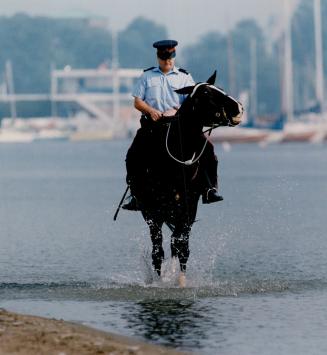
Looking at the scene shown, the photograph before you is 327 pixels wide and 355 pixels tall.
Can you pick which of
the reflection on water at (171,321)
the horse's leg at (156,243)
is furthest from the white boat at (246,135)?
the reflection on water at (171,321)

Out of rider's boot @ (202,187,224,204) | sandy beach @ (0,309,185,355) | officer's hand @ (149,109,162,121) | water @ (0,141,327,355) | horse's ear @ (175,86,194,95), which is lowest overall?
water @ (0,141,327,355)

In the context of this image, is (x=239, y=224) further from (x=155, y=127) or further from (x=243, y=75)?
(x=243, y=75)

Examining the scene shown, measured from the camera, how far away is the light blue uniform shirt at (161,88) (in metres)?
14.9

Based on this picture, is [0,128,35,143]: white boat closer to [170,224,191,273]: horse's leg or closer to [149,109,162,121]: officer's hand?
[170,224,191,273]: horse's leg

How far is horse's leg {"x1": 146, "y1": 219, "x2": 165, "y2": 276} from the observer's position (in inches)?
597

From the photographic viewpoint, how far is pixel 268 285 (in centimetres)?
1535

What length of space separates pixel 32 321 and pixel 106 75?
175910 millimetres

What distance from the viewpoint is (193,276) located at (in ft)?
53.0

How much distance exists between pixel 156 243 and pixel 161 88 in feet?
4.79

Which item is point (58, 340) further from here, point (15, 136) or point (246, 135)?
point (15, 136)

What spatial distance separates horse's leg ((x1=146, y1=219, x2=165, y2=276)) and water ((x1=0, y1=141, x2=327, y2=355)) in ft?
0.74

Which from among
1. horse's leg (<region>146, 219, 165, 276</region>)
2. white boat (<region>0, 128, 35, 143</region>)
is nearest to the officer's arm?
horse's leg (<region>146, 219, 165, 276</region>)

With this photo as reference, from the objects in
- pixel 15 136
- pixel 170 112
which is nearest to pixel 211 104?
pixel 170 112

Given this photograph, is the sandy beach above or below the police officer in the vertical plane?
below
